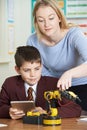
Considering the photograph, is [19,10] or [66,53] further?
[19,10]

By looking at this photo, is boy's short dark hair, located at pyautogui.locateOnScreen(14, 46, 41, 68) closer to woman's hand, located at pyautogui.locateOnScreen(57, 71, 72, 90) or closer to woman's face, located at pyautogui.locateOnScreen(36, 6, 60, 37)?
woman's face, located at pyautogui.locateOnScreen(36, 6, 60, 37)

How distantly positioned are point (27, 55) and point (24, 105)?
17.3 inches

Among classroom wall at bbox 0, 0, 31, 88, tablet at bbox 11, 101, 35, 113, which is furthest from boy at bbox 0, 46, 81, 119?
classroom wall at bbox 0, 0, 31, 88

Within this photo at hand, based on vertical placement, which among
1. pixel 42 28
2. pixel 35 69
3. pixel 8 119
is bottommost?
pixel 8 119

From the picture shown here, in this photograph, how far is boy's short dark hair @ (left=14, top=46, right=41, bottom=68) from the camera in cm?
218

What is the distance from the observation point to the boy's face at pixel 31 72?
7.03ft

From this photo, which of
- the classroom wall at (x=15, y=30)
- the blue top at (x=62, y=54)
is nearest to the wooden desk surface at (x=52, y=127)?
the blue top at (x=62, y=54)

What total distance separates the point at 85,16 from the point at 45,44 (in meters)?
1.55

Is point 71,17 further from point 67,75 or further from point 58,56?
point 67,75

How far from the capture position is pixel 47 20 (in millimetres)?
2207

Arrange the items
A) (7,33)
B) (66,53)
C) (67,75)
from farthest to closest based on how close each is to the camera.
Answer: (7,33) → (66,53) → (67,75)

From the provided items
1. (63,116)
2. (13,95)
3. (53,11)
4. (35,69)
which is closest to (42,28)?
(53,11)

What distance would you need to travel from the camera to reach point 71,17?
3.89 metres

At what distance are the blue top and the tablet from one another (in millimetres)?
569
